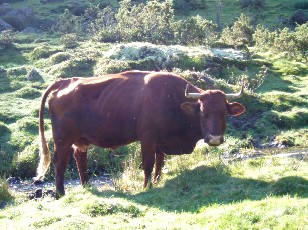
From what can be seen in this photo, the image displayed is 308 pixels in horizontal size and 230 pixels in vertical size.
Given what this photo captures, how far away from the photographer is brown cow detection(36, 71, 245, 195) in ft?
34.5

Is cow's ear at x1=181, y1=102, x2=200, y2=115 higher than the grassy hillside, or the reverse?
cow's ear at x1=181, y1=102, x2=200, y2=115

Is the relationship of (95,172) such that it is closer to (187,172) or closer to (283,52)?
(187,172)

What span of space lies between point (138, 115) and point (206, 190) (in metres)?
2.50

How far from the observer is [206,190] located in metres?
9.27

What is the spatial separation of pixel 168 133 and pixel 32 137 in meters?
7.85

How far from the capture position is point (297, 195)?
27.4 ft

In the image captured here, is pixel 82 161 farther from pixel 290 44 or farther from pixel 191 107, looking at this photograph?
pixel 290 44

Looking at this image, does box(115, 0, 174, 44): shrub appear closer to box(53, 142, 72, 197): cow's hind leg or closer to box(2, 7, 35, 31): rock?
box(2, 7, 35, 31): rock

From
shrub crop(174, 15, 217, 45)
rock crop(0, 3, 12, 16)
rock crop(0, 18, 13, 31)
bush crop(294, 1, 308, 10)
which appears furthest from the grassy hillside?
bush crop(294, 1, 308, 10)

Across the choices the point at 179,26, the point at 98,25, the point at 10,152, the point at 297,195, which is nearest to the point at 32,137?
the point at 10,152

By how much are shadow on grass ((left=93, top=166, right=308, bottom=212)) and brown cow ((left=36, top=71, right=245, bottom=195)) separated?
0.76 m

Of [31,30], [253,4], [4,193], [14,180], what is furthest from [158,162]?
[253,4]

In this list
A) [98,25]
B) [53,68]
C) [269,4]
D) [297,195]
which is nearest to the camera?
[297,195]

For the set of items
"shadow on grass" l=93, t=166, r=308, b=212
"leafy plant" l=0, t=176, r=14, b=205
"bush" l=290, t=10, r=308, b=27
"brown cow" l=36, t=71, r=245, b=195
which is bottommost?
"bush" l=290, t=10, r=308, b=27
